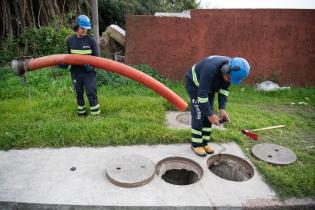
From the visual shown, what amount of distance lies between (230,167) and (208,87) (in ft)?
4.87

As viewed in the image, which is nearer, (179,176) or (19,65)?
(179,176)

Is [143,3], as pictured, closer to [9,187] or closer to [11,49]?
[11,49]

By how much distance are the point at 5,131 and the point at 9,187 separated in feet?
5.01

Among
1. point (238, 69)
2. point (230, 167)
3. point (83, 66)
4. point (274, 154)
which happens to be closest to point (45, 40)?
point (83, 66)

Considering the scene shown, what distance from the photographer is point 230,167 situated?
4.96 m

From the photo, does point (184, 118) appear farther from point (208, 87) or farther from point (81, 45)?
point (81, 45)

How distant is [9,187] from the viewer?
13.2ft

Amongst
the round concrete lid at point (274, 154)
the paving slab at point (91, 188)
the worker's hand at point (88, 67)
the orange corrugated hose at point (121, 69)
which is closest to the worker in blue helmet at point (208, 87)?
the paving slab at point (91, 188)

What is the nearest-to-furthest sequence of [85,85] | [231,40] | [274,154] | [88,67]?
[274,154]
[88,67]
[85,85]
[231,40]

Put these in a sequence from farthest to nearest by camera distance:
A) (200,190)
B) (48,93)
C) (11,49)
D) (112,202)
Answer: (11,49), (48,93), (200,190), (112,202)

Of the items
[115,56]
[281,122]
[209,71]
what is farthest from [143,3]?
[209,71]

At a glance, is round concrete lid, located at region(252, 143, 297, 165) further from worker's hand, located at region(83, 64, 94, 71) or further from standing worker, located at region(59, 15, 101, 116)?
worker's hand, located at region(83, 64, 94, 71)

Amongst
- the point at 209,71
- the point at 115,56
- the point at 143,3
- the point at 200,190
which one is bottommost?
the point at 200,190

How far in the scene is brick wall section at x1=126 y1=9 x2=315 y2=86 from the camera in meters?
8.26
